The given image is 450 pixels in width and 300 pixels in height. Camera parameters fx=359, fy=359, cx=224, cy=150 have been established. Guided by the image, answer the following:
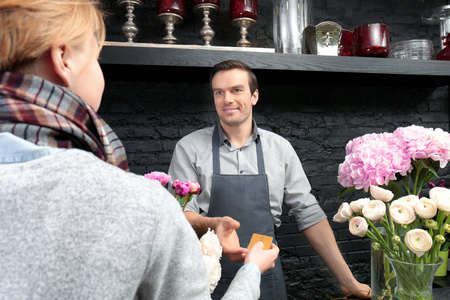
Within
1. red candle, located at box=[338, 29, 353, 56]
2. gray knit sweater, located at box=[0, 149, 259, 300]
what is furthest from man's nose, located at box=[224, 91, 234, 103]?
gray knit sweater, located at box=[0, 149, 259, 300]

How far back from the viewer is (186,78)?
2.06m

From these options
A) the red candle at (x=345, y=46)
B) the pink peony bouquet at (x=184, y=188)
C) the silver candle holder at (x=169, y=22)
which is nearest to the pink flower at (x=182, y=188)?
the pink peony bouquet at (x=184, y=188)

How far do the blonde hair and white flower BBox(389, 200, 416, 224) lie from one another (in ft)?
2.46

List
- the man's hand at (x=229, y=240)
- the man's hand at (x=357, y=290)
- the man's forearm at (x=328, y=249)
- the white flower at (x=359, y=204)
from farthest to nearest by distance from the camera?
the man's forearm at (x=328, y=249) → the man's hand at (x=357, y=290) → the man's hand at (x=229, y=240) → the white flower at (x=359, y=204)

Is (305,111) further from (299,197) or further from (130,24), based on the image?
(130,24)

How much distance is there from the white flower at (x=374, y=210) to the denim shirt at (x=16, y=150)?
0.72 metres

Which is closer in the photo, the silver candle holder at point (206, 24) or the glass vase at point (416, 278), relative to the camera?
the glass vase at point (416, 278)

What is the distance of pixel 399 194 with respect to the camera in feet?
3.22

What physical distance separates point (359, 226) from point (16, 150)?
74 centimetres

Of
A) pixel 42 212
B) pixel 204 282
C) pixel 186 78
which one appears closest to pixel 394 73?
pixel 186 78

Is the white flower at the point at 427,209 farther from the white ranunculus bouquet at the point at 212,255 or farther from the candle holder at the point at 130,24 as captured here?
the candle holder at the point at 130,24

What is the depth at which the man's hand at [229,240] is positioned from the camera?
108 cm

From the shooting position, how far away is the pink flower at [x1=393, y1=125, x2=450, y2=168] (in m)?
0.91

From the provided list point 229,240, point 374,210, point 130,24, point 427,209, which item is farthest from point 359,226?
point 130,24
